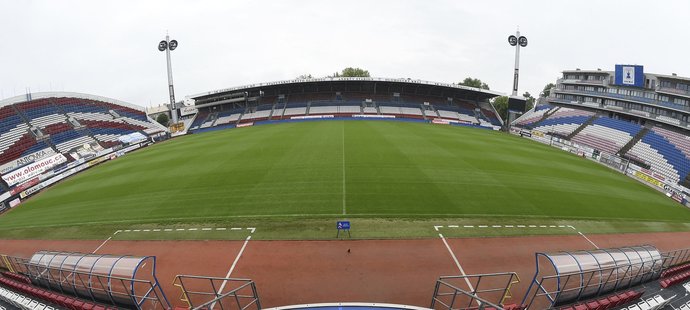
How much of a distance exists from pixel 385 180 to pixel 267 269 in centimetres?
1434

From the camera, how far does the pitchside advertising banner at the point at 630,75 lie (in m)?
54.3

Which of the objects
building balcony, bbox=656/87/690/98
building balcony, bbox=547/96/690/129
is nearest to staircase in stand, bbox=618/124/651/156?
building balcony, bbox=547/96/690/129

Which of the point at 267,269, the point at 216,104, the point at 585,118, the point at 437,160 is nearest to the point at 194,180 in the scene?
the point at 267,269

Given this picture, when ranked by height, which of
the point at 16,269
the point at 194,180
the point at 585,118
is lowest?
the point at 16,269

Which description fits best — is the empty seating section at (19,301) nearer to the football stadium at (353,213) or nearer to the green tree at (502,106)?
the football stadium at (353,213)

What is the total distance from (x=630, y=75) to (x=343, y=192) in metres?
60.7

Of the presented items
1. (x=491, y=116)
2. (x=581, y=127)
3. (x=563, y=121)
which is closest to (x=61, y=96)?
(x=491, y=116)

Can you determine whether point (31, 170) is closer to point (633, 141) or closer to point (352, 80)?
point (352, 80)

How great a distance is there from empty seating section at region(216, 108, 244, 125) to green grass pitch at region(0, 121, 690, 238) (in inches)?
1088

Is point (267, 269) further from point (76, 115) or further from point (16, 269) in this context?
point (76, 115)

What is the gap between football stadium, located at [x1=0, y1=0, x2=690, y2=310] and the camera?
12.7 metres

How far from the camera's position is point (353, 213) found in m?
22.3

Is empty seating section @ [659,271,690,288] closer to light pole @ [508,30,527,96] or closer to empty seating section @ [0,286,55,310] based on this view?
empty seating section @ [0,286,55,310]

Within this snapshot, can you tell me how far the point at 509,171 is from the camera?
31.6 m
